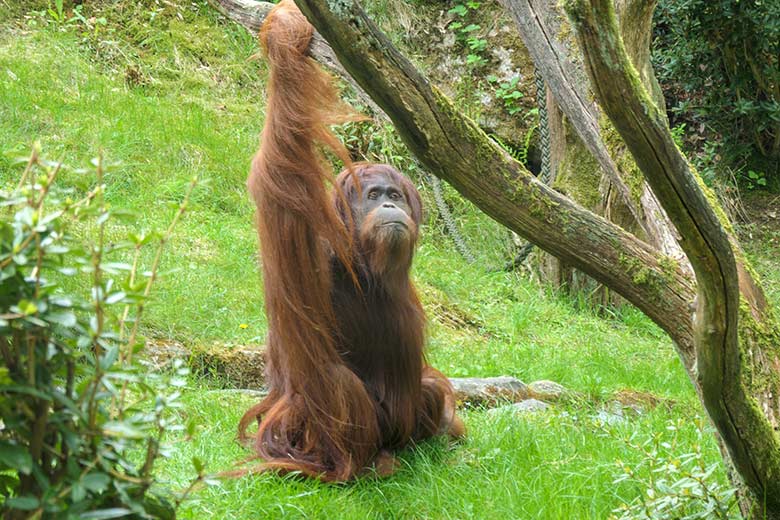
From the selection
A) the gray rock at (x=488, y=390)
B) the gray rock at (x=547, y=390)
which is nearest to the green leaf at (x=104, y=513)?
the gray rock at (x=488, y=390)

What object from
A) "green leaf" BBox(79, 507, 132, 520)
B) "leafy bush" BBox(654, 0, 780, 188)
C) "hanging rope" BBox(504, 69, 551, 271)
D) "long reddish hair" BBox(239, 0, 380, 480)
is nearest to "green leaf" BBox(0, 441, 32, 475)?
"green leaf" BBox(79, 507, 132, 520)

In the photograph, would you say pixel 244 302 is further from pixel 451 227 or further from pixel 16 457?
pixel 16 457

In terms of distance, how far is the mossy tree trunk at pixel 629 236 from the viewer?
6.81 feet

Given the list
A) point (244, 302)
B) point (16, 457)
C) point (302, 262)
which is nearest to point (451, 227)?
point (244, 302)

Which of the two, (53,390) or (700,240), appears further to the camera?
(700,240)

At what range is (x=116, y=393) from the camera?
1650 millimetres

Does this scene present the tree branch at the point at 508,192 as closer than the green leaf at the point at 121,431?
No

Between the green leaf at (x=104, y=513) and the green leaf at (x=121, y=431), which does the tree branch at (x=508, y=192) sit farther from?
the green leaf at (x=104, y=513)

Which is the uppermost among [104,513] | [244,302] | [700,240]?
[700,240]

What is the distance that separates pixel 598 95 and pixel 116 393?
1.12 m

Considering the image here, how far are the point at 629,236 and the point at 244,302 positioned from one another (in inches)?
137

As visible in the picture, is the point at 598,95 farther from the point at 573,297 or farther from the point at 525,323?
the point at 573,297

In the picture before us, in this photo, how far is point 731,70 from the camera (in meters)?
9.06

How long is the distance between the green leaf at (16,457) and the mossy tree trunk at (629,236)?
125 cm
